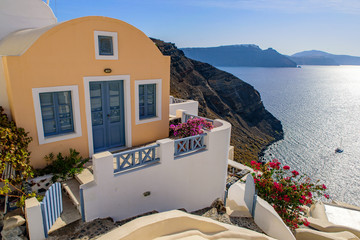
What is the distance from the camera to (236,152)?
144 feet

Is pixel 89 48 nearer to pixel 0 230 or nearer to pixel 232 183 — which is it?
pixel 0 230

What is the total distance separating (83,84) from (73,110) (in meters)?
0.80

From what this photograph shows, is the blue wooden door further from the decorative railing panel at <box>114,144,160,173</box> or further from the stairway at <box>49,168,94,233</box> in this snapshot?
the decorative railing panel at <box>114,144,160,173</box>

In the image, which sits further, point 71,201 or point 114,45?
point 114,45

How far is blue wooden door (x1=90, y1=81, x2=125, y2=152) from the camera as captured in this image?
7355 mm

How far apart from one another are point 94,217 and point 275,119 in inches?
2786

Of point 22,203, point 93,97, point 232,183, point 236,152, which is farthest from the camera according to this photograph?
point 236,152

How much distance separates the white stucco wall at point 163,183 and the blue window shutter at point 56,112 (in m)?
2.10

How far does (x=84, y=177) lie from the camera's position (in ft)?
21.0

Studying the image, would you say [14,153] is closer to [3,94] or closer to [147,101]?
[3,94]

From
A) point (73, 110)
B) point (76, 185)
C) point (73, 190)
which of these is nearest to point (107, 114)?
point (73, 110)

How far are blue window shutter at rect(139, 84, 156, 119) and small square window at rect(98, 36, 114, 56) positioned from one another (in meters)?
1.59

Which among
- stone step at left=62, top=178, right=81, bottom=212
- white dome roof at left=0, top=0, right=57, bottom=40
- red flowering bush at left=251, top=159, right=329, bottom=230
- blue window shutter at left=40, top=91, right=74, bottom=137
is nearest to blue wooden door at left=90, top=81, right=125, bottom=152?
blue window shutter at left=40, top=91, right=74, bottom=137

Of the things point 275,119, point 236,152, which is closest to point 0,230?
point 236,152
